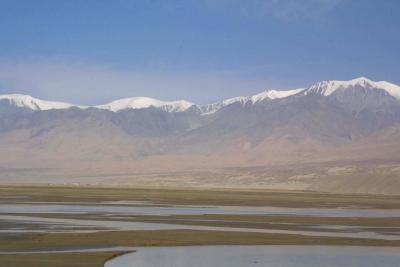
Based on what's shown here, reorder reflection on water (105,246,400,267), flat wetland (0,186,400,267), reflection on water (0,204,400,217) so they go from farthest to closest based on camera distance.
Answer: reflection on water (0,204,400,217) < flat wetland (0,186,400,267) < reflection on water (105,246,400,267)

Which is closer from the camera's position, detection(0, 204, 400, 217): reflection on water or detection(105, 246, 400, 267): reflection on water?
detection(105, 246, 400, 267): reflection on water

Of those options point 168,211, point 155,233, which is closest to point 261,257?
point 155,233

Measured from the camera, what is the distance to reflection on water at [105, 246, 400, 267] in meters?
32.7

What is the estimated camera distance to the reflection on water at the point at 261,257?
32.7 metres

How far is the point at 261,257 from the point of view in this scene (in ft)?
115

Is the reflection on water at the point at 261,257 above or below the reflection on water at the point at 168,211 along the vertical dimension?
below

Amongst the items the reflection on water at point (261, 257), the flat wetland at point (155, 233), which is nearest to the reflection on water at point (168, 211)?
the flat wetland at point (155, 233)

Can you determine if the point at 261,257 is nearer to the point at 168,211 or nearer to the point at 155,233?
the point at 155,233

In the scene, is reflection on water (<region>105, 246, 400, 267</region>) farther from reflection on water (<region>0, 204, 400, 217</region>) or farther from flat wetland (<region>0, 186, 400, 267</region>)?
reflection on water (<region>0, 204, 400, 217</region>)

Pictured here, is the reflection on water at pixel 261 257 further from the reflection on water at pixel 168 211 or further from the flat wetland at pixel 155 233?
the reflection on water at pixel 168 211

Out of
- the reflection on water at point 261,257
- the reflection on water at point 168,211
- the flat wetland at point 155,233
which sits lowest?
the reflection on water at point 261,257

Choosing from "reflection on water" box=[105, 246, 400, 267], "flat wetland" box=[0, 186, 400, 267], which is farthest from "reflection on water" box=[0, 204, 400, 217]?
"reflection on water" box=[105, 246, 400, 267]

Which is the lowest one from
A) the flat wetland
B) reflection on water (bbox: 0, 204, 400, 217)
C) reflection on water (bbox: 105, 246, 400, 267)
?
reflection on water (bbox: 105, 246, 400, 267)

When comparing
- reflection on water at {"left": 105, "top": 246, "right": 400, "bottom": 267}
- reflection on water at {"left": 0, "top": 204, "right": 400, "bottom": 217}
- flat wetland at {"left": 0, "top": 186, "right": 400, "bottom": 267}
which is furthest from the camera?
reflection on water at {"left": 0, "top": 204, "right": 400, "bottom": 217}
